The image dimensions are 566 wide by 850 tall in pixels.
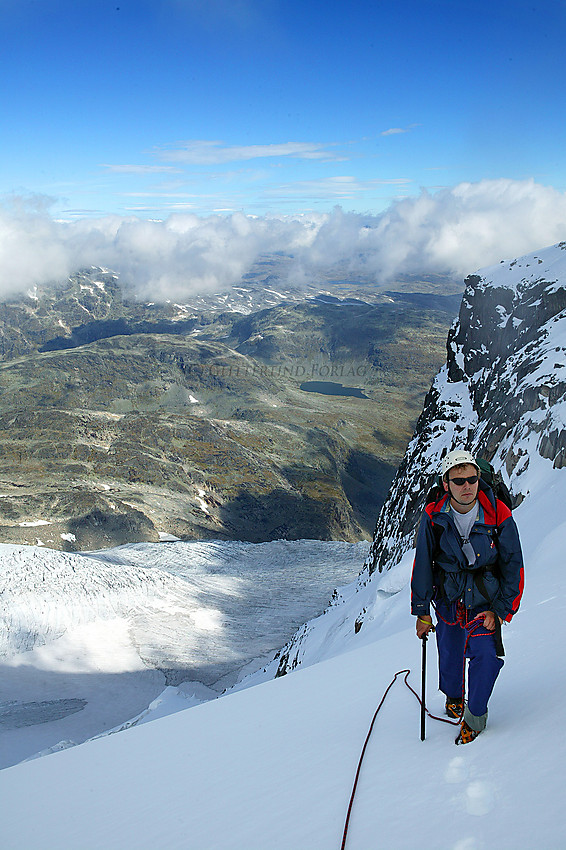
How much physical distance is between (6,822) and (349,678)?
6.33 m

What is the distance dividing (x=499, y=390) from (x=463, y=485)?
4228cm

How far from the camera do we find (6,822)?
878cm

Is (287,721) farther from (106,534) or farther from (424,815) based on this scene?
(106,534)

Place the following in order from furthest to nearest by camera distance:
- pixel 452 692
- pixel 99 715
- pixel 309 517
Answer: pixel 309 517 < pixel 99 715 < pixel 452 692

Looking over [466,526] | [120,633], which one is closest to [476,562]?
[466,526]

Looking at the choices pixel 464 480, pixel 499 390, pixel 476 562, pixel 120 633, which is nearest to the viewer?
pixel 464 480

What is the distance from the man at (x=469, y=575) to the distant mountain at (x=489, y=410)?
18180mm

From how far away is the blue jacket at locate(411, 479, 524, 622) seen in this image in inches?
235

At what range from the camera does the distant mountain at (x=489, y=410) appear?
27516 millimetres

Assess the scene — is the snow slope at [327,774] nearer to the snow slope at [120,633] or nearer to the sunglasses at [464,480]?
the sunglasses at [464,480]

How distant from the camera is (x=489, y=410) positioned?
A: 44062 mm

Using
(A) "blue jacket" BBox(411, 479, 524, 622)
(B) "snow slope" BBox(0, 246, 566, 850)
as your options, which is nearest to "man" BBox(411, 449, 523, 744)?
(A) "blue jacket" BBox(411, 479, 524, 622)

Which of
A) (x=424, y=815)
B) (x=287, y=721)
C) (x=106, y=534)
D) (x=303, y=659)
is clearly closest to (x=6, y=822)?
(x=287, y=721)

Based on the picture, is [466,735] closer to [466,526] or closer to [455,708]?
[455,708]
